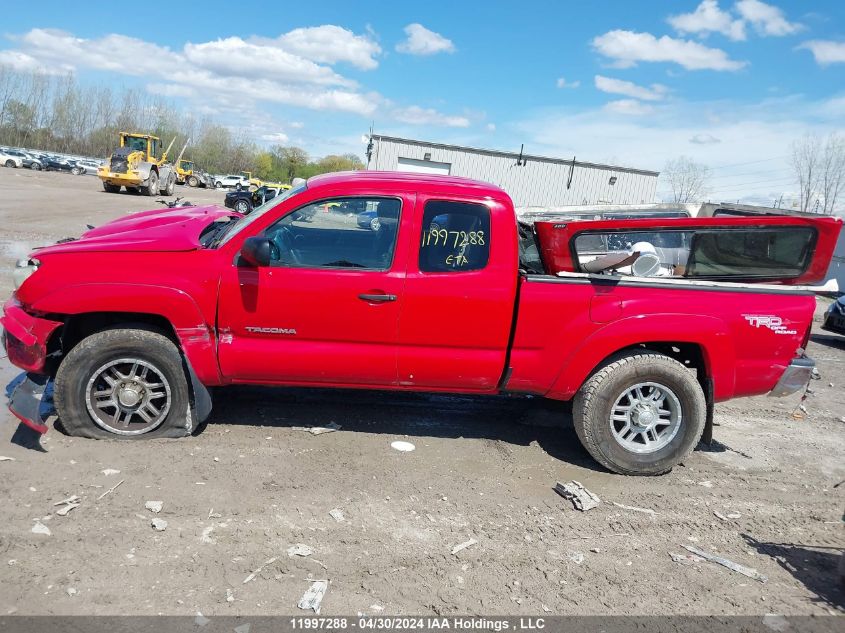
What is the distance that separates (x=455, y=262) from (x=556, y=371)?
107cm

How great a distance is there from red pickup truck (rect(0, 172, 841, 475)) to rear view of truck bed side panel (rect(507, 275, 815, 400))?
10mm

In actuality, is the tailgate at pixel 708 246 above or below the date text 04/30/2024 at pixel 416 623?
above

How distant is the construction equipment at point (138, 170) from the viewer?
32.5m

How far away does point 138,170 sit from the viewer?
32875 mm

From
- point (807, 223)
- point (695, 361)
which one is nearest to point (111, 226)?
point (695, 361)

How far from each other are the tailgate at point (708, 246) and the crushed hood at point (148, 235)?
2594 mm

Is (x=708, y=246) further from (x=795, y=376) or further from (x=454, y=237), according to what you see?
(x=454, y=237)

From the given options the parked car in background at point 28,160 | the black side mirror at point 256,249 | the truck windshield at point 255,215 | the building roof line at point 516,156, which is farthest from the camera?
the parked car in background at point 28,160

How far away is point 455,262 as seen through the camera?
4.32 metres

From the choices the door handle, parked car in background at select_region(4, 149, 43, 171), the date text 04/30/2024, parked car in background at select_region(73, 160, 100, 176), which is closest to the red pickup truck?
the door handle

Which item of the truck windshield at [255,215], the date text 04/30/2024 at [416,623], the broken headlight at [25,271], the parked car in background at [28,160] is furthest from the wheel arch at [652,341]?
the parked car in background at [28,160]

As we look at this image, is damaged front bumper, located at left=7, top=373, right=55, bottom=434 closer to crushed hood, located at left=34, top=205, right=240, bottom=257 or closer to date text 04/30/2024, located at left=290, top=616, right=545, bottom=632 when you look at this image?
crushed hood, located at left=34, top=205, right=240, bottom=257

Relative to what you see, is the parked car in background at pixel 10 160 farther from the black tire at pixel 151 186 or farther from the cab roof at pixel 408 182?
the cab roof at pixel 408 182

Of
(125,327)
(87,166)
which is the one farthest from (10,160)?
(125,327)
